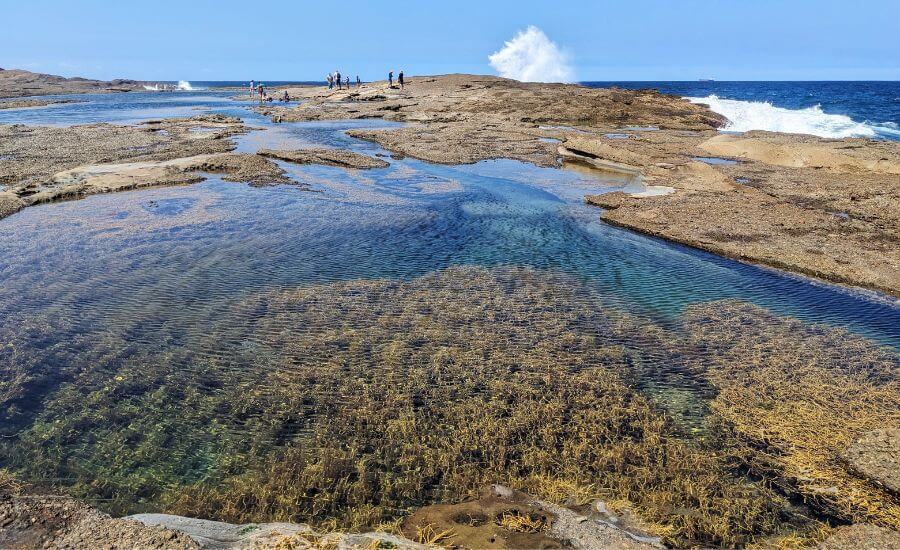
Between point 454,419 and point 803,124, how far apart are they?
→ 197ft

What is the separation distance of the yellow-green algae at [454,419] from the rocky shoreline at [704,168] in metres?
5.43

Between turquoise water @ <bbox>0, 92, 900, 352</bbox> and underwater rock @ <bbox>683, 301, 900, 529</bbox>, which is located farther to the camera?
turquoise water @ <bbox>0, 92, 900, 352</bbox>

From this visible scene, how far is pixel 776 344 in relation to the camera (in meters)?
9.15

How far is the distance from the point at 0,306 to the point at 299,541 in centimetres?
1004

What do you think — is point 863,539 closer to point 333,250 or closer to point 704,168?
point 333,250

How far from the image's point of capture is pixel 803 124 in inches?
1960

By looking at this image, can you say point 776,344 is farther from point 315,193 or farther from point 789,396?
point 315,193

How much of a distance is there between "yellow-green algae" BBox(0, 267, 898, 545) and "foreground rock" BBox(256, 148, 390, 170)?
1878 cm

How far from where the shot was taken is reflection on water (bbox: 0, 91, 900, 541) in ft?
20.8

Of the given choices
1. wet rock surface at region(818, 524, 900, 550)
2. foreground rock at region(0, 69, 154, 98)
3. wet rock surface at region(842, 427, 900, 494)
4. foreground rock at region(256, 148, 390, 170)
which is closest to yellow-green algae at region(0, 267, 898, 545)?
wet rock surface at region(842, 427, 900, 494)

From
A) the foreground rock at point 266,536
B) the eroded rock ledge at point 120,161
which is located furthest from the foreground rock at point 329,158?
the foreground rock at point 266,536

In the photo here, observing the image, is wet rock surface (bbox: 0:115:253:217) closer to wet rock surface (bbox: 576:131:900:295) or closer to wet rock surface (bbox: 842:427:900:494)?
wet rock surface (bbox: 576:131:900:295)

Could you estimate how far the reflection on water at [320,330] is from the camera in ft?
20.8

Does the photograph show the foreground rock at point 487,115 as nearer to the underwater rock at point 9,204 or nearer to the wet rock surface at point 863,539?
the underwater rock at point 9,204
